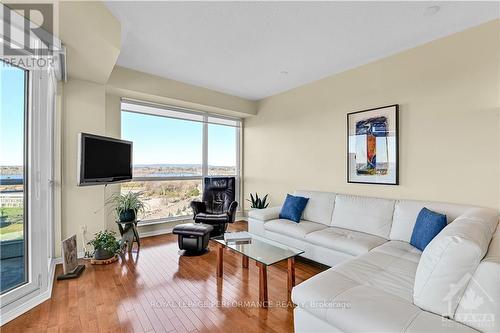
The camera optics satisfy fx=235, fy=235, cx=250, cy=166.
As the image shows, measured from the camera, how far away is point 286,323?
1938mm

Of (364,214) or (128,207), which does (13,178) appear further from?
(364,214)

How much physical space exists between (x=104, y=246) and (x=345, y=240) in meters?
3.01

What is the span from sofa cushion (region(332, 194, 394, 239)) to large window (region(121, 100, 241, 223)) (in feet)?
9.32

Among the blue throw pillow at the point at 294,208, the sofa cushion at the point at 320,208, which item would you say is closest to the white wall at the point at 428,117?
the sofa cushion at the point at 320,208

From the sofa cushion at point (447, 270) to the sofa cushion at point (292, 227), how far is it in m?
1.71

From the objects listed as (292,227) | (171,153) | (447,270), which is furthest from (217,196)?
(447,270)

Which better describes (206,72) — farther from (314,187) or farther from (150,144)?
(314,187)

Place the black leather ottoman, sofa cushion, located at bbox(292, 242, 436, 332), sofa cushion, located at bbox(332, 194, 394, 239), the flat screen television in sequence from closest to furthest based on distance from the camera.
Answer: sofa cushion, located at bbox(292, 242, 436, 332) < the flat screen television < sofa cushion, located at bbox(332, 194, 394, 239) < the black leather ottoman

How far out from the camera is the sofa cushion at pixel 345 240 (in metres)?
2.53

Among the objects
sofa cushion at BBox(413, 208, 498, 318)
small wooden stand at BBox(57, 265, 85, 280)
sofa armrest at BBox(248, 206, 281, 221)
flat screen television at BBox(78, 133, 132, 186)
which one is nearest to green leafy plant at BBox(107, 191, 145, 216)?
flat screen television at BBox(78, 133, 132, 186)

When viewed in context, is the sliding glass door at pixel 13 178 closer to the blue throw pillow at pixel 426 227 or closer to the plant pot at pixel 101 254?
→ the plant pot at pixel 101 254

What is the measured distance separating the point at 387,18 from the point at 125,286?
3.88 m

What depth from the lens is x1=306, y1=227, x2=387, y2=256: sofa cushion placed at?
8.29 ft

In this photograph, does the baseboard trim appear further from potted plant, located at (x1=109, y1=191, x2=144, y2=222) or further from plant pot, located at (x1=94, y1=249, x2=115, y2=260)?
potted plant, located at (x1=109, y1=191, x2=144, y2=222)
